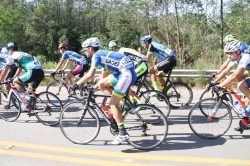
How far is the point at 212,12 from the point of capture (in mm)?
23625

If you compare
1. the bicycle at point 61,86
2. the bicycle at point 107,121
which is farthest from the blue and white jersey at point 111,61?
the bicycle at point 61,86

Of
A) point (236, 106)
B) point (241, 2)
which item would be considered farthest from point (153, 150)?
point (241, 2)

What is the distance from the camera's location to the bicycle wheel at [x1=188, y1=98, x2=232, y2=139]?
5656 mm

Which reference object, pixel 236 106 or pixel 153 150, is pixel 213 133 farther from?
pixel 153 150

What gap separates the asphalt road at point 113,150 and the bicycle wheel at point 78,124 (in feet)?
0.53

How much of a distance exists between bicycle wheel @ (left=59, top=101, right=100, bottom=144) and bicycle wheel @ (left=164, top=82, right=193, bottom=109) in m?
2.99

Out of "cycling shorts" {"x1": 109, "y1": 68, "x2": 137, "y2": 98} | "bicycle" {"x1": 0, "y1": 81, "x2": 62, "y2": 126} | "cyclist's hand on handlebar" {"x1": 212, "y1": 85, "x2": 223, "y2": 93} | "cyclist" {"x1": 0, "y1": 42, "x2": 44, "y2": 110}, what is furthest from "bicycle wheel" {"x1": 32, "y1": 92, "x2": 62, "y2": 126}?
"cyclist's hand on handlebar" {"x1": 212, "y1": 85, "x2": 223, "y2": 93}

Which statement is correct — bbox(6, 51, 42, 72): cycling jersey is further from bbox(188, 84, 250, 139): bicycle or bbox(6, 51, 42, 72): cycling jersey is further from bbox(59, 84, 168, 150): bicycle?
bbox(188, 84, 250, 139): bicycle

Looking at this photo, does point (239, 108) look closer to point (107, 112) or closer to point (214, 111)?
point (214, 111)

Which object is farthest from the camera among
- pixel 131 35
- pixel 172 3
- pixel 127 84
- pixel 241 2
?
pixel 131 35

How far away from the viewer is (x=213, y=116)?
18.7ft

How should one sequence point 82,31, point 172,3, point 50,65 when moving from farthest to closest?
point 82,31 < point 172,3 < point 50,65

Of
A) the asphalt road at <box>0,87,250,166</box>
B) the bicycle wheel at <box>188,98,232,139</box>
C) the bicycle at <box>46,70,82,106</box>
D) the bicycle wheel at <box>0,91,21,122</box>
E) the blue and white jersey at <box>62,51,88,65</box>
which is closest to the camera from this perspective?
the asphalt road at <box>0,87,250,166</box>

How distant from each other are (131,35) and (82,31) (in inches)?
935
